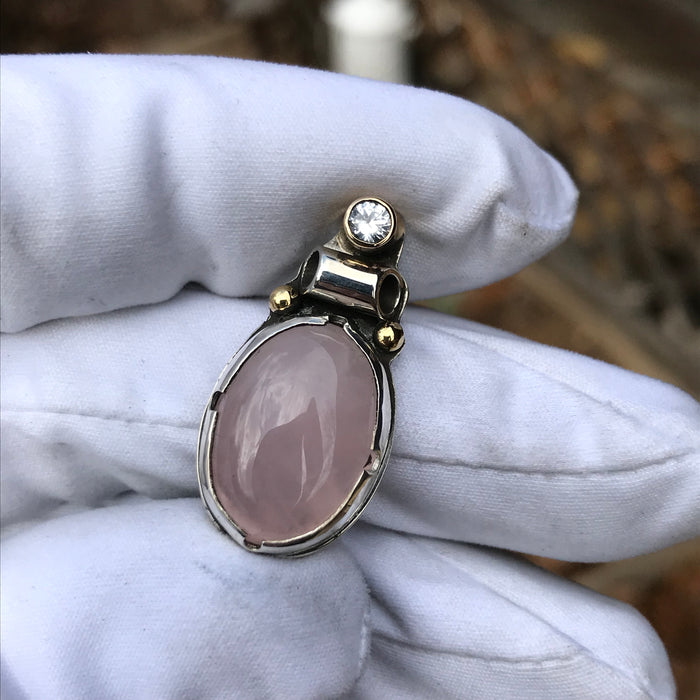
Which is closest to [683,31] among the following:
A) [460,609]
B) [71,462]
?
[460,609]

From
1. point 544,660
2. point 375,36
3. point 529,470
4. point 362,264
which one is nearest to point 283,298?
point 362,264

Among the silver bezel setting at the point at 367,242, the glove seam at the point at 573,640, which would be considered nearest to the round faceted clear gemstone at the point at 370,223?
the silver bezel setting at the point at 367,242

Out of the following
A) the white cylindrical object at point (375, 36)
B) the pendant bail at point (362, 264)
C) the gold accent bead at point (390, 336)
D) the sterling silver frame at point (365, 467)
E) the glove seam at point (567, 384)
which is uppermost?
the pendant bail at point (362, 264)

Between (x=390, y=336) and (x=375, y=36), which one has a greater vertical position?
(x=390, y=336)

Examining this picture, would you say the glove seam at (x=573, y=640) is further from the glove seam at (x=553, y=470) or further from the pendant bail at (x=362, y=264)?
the pendant bail at (x=362, y=264)

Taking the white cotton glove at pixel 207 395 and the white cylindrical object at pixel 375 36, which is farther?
the white cylindrical object at pixel 375 36

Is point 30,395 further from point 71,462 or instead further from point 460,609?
point 460,609

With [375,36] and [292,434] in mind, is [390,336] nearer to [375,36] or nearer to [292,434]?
[292,434]

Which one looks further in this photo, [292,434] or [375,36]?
[375,36]
